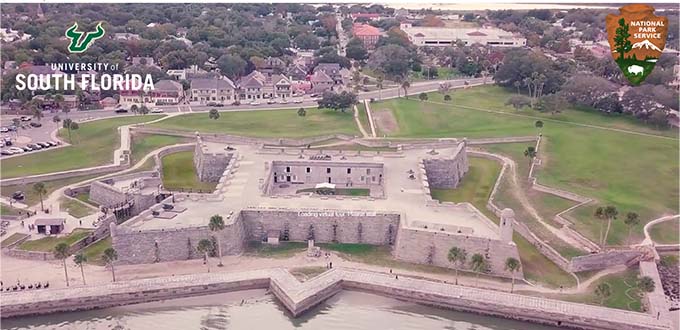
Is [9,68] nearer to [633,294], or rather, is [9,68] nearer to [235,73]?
[235,73]

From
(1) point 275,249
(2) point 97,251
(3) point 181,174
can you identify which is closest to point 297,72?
(3) point 181,174

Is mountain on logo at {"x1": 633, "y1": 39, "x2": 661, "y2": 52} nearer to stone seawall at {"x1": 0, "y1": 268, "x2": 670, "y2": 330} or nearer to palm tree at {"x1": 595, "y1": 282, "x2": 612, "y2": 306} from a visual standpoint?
palm tree at {"x1": 595, "y1": 282, "x2": 612, "y2": 306}

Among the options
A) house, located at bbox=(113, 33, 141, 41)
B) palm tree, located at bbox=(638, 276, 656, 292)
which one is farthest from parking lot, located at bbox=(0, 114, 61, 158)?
palm tree, located at bbox=(638, 276, 656, 292)

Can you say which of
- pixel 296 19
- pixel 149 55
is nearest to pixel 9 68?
pixel 149 55

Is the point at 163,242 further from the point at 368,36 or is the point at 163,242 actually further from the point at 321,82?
the point at 368,36

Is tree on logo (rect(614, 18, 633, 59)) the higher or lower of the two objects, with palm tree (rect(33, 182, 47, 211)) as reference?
higher

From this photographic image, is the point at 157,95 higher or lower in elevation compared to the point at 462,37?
lower
